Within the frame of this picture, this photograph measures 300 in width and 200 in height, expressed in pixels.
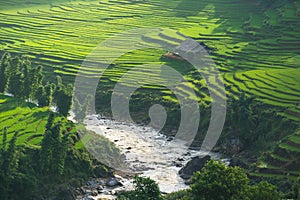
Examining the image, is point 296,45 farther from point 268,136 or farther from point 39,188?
point 39,188

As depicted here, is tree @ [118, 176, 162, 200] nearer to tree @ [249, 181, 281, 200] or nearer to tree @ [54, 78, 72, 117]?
tree @ [249, 181, 281, 200]

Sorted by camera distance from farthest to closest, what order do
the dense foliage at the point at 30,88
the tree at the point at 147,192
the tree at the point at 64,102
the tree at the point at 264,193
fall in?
the dense foliage at the point at 30,88 → the tree at the point at 64,102 → the tree at the point at 147,192 → the tree at the point at 264,193

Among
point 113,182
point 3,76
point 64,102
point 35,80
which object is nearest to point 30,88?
point 35,80

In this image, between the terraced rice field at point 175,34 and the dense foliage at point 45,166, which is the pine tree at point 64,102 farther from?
the terraced rice field at point 175,34

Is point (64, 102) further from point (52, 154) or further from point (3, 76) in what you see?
point (52, 154)

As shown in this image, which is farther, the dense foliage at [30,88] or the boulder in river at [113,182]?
the dense foliage at [30,88]

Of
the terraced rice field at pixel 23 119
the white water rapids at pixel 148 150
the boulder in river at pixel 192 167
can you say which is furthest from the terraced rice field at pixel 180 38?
the white water rapids at pixel 148 150
